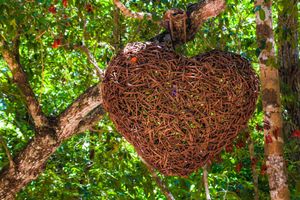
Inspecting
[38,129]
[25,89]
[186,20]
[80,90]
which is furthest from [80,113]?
[80,90]

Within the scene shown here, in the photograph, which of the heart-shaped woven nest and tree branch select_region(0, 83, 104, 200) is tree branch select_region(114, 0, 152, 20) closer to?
the heart-shaped woven nest

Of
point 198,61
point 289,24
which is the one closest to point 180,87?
point 198,61

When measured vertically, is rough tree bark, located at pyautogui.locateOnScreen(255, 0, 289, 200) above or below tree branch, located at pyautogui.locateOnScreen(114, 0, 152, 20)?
below

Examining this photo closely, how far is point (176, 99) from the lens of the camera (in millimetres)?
2682

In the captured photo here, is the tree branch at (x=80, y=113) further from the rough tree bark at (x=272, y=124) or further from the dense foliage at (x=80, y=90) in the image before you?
the rough tree bark at (x=272, y=124)

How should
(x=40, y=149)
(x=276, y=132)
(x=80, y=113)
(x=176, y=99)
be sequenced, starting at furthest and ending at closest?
(x=40, y=149) → (x=80, y=113) → (x=276, y=132) → (x=176, y=99)

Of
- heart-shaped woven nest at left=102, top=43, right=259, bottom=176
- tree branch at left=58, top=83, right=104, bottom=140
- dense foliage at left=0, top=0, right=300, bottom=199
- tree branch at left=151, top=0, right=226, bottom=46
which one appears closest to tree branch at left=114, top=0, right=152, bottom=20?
tree branch at left=151, top=0, right=226, bottom=46

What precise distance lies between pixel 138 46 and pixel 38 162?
5.22 feet

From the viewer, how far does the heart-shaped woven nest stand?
268 cm

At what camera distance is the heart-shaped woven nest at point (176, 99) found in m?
2.68

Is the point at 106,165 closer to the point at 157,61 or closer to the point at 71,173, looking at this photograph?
the point at 71,173

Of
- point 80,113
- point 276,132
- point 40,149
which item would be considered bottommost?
point 276,132

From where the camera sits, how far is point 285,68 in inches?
235

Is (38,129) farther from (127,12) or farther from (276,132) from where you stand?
(276,132)
